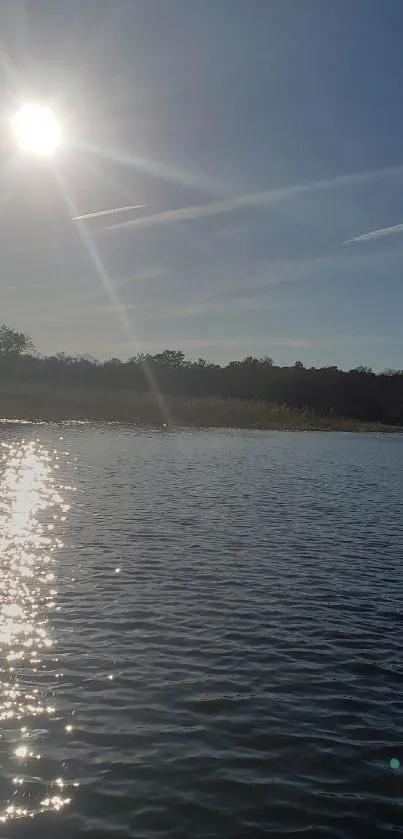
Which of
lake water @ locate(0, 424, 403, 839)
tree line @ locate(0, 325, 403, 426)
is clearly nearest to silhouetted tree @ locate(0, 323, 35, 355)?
tree line @ locate(0, 325, 403, 426)

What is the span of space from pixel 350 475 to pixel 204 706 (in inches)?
1375

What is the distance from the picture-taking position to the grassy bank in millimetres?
86312

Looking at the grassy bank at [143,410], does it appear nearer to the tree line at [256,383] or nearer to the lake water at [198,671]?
the tree line at [256,383]

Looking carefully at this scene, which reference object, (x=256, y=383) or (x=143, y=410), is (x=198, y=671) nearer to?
(x=143, y=410)

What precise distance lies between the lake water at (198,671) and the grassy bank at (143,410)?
55740 mm

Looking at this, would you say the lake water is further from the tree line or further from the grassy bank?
the tree line

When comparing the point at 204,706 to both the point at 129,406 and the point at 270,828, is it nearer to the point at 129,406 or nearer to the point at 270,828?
the point at 270,828

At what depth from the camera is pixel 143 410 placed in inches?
3450

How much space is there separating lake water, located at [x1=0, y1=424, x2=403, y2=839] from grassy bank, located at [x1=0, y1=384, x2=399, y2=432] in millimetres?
55740

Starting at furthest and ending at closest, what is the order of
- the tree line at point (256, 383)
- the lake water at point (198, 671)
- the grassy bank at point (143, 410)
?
the tree line at point (256, 383) → the grassy bank at point (143, 410) → the lake water at point (198, 671)

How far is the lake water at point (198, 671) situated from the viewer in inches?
376

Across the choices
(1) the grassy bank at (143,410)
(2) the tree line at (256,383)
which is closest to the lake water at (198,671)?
(1) the grassy bank at (143,410)

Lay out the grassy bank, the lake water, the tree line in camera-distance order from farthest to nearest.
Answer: the tree line → the grassy bank → the lake water

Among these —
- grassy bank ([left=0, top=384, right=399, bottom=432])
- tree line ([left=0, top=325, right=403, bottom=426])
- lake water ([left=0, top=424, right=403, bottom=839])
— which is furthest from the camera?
tree line ([left=0, top=325, right=403, bottom=426])
